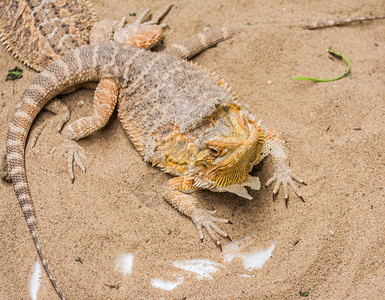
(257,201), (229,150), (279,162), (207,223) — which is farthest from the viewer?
(279,162)

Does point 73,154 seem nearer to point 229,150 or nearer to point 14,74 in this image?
point 14,74

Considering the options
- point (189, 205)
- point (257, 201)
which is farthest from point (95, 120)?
point (257, 201)

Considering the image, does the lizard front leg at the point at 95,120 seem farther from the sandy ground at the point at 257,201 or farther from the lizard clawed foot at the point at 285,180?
the lizard clawed foot at the point at 285,180

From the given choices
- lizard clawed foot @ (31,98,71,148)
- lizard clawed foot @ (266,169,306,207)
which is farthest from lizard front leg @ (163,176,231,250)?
lizard clawed foot @ (31,98,71,148)

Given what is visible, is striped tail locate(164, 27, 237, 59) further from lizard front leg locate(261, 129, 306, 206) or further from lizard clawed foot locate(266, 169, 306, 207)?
lizard clawed foot locate(266, 169, 306, 207)

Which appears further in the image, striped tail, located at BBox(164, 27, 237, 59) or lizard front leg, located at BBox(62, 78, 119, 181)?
striped tail, located at BBox(164, 27, 237, 59)

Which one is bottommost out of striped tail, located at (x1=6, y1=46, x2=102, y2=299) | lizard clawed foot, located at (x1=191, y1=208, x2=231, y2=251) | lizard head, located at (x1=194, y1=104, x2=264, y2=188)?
lizard clawed foot, located at (x1=191, y1=208, x2=231, y2=251)
